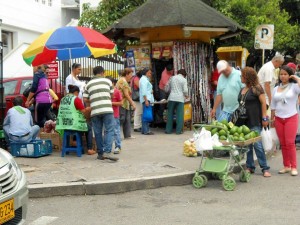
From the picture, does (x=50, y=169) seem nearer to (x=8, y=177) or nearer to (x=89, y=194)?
(x=89, y=194)

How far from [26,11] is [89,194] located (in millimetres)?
23303

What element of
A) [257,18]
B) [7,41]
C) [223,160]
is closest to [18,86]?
[223,160]

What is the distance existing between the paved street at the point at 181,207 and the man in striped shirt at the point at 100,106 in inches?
73.5

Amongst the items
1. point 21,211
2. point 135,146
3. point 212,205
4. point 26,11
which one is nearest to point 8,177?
point 21,211

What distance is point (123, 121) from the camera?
36.9 ft

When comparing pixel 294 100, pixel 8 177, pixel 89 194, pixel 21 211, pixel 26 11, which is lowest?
pixel 89 194

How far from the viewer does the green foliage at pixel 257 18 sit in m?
19.8

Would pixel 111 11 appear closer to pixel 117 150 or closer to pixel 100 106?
pixel 117 150

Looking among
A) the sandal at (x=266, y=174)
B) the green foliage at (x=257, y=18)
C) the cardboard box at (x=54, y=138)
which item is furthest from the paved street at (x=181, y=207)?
the green foliage at (x=257, y=18)

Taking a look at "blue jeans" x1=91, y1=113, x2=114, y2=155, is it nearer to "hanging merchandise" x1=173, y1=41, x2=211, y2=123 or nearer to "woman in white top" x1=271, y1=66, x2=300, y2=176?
"woman in white top" x1=271, y1=66, x2=300, y2=176

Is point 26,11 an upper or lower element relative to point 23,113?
upper

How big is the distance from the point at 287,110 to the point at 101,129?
10.8 ft

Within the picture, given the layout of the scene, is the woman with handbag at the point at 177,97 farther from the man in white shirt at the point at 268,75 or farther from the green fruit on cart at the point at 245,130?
the green fruit on cart at the point at 245,130

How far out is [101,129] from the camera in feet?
29.0
